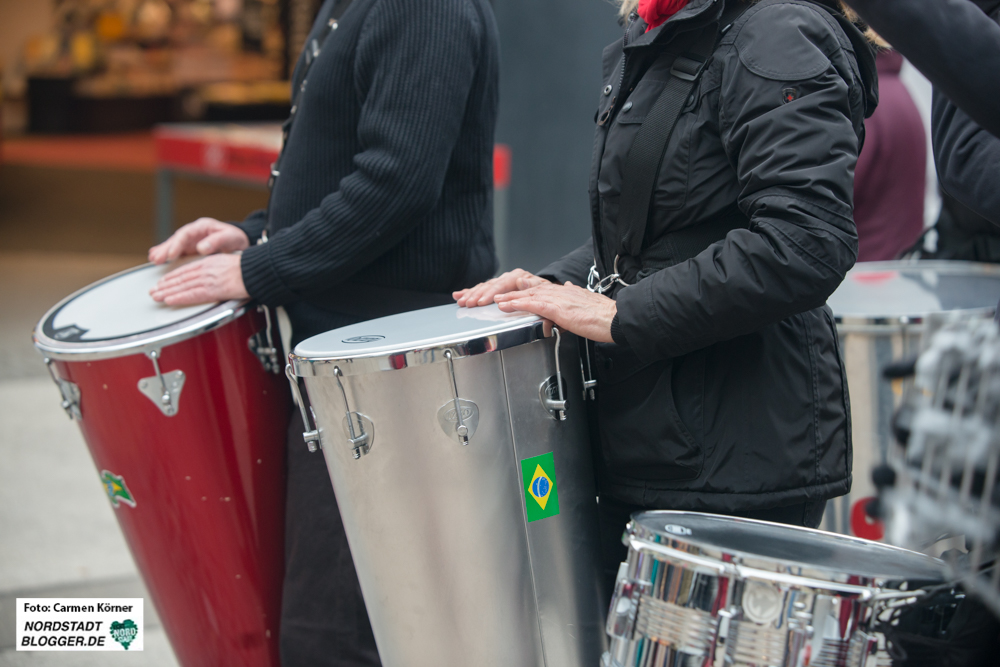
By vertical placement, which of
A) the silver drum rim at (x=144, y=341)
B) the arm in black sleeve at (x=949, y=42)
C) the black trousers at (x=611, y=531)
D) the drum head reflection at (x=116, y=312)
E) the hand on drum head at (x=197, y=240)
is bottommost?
the black trousers at (x=611, y=531)

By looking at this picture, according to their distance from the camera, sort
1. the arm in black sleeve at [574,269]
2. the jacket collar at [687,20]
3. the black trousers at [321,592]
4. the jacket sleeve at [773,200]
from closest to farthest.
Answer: the jacket sleeve at [773,200]
the jacket collar at [687,20]
the arm in black sleeve at [574,269]
the black trousers at [321,592]

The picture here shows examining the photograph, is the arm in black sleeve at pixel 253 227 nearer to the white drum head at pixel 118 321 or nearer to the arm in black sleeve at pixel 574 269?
the white drum head at pixel 118 321

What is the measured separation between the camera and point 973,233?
2.55 m

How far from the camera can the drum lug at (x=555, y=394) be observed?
150cm

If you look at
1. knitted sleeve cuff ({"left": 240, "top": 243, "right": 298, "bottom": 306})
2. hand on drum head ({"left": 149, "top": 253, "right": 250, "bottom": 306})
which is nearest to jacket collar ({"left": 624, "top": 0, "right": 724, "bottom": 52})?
knitted sleeve cuff ({"left": 240, "top": 243, "right": 298, "bottom": 306})

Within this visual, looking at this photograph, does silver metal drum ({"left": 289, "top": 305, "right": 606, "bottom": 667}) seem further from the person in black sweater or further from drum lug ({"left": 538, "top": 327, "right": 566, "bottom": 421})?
the person in black sweater

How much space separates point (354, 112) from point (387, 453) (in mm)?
801

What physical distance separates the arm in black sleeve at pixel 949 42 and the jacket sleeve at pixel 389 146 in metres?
0.93

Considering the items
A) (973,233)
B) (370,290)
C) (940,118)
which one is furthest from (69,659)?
(973,233)

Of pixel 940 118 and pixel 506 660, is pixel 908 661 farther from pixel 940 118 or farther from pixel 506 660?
pixel 940 118

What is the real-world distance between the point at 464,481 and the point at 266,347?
78 cm

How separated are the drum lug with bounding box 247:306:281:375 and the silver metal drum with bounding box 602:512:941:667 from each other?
1.06 metres

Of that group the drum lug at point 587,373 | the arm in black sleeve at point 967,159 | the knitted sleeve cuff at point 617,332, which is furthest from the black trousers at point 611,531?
the arm in black sleeve at point 967,159

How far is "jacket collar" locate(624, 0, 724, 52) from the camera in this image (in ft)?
4.61
